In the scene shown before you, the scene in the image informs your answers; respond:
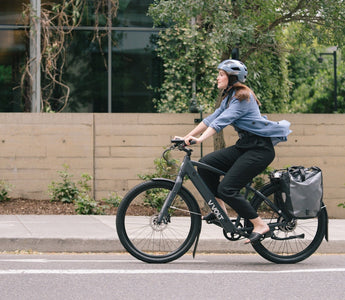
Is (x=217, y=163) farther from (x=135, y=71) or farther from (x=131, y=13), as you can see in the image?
(x=131, y=13)

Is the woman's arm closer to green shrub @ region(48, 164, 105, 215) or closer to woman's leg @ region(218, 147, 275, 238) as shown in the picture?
woman's leg @ region(218, 147, 275, 238)

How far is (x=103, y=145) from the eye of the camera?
40.0ft

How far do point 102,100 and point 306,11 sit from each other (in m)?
5.83

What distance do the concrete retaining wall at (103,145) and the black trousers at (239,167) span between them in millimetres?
5451

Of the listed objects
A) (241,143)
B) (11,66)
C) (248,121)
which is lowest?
(241,143)

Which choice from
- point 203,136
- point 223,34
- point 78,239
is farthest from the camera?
point 223,34

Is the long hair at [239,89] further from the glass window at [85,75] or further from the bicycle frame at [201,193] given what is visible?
the glass window at [85,75]

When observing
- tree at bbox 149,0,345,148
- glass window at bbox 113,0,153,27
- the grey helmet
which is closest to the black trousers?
the grey helmet

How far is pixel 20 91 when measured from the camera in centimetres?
1522

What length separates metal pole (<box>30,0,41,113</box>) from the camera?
1416cm

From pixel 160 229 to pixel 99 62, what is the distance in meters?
9.29

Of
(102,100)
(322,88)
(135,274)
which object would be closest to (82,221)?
(135,274)

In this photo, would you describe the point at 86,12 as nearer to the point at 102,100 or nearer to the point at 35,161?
the point at 102,100

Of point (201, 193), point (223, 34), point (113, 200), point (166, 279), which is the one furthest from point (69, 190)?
point (166, 279)
